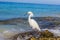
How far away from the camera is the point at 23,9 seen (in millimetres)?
1589

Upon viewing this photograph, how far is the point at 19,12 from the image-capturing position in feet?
5.18

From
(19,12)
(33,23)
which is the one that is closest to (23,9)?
(19,12)

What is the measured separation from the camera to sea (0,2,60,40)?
1513mm

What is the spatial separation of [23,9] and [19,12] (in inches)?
2.5

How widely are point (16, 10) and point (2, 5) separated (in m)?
0.18

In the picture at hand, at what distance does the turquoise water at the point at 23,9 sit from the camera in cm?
155

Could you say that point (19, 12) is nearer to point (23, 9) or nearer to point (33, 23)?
point (23, 9)

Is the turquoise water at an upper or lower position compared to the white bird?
upper

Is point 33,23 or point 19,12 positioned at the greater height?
point 19,12

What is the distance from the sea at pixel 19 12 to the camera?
1513 millimetres

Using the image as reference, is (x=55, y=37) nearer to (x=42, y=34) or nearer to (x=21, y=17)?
(x=42, y=34)

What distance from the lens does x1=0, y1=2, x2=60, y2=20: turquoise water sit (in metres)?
1.55

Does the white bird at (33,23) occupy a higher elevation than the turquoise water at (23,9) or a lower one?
lower

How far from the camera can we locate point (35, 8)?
1.61 metres
